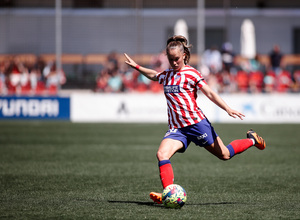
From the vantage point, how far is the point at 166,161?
6.39 meters

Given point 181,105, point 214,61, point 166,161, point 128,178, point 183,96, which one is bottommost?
point 128,178

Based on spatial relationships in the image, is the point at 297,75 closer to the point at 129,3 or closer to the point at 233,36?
the point at 233,36

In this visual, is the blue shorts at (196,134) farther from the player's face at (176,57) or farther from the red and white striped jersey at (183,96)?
the player's face at (176,57)

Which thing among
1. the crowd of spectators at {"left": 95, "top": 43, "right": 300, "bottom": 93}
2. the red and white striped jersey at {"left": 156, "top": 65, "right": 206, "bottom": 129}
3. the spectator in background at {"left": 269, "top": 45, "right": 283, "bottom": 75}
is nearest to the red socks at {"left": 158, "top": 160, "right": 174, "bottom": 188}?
the red and white striped jersey at {"left": 156, "top": 65, "right": 206, "bottom": 129}

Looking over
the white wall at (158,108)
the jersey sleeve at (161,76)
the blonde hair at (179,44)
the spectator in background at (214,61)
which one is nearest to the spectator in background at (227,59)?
the spectator in background at (214,61)

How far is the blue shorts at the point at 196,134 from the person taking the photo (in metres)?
6.55

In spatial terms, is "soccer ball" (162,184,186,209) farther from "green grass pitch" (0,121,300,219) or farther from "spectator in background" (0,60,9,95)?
"spectator in background" (0,60,9,95)

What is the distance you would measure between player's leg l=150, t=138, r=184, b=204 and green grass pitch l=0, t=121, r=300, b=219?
0.96 feet

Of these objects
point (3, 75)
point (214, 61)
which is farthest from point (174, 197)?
point (3, 75)

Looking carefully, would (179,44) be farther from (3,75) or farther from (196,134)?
(3,75)

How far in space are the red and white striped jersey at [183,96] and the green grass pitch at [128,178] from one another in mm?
1053

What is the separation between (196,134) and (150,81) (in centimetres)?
1594

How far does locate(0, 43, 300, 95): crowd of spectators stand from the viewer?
2177 centimetres

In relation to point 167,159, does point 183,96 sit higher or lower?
higher
